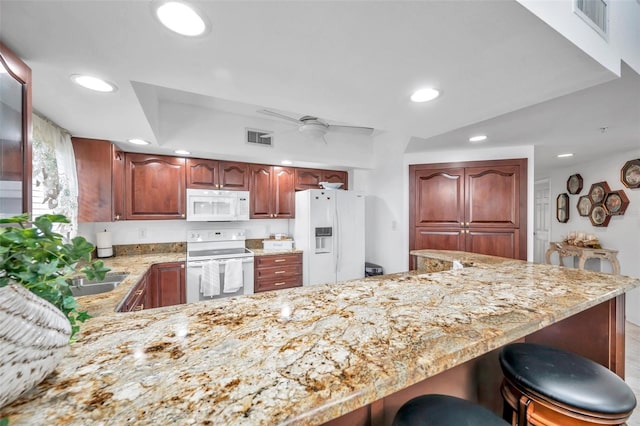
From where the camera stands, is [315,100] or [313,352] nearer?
[313,352]

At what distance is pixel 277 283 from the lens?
319cm

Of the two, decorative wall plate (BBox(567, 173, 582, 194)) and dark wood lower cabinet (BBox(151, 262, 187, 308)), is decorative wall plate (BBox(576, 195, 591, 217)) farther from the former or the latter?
dark wood lower cabinet (BBox(151, 262, 187, 308))

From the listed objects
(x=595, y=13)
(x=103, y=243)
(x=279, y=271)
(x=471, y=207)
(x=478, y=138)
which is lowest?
(x=279, y=271)

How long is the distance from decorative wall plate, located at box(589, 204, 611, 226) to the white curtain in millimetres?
5879

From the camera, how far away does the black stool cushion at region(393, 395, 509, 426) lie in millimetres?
770

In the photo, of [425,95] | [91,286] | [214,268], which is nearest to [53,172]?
[91,286]

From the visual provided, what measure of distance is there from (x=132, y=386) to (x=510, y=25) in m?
1.45

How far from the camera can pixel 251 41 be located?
956 mm

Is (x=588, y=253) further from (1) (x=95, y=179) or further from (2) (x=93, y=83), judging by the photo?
(1) (x=95, y=179)

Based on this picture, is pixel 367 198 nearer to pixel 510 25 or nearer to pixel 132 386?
pixel 510 25

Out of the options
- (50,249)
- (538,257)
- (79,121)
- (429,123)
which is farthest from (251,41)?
(538,257)

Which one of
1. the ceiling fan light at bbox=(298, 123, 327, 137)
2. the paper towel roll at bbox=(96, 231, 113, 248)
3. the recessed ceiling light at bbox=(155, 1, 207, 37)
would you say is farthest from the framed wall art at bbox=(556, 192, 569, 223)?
the paper towel roll at bbox=(96, 231, 113, 248)

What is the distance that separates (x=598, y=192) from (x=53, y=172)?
20.5ft

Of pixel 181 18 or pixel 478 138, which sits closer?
pixel 181 18
